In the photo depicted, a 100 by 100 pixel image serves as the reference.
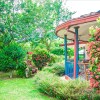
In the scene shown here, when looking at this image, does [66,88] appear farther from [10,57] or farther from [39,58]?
[39,58]

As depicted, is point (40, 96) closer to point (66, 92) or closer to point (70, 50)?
point (66, 92)

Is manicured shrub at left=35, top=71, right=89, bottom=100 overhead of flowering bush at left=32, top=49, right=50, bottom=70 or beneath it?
beneath

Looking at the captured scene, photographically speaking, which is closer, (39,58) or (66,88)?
(66,88)

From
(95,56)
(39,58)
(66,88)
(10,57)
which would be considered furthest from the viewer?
(39,58)

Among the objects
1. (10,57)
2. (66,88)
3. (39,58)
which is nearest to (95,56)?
(66,88)

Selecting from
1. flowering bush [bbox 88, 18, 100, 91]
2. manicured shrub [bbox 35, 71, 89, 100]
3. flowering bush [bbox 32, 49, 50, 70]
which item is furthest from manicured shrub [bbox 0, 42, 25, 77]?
flowering bush [bbox 88, 18, 100, 91]

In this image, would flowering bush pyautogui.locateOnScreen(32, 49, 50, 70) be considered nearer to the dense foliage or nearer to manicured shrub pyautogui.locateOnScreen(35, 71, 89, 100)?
the dense foliage

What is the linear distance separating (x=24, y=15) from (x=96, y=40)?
12071 mm

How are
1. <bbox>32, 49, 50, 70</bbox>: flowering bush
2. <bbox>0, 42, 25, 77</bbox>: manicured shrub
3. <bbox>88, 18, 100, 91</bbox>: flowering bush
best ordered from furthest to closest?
1. <bbox>32, 49, 50, 70</bbox>: flowering bush
2. <bbox>0, 42, 25, 77</bbox>: manicured shrub
3. <bbox>88, 18, 100, 91</bbox>: flowering bush

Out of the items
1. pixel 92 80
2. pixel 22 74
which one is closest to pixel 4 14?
pixel 22 74

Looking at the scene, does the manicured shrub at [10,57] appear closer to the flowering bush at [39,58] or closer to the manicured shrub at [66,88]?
the flowering bush at [39,58]

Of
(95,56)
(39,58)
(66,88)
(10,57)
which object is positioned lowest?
(66,88)

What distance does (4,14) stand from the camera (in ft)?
56.1

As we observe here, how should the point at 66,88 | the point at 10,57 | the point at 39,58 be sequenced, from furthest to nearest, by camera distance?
the point at 39,58 < the point at 10,57 < the point at 66,88
